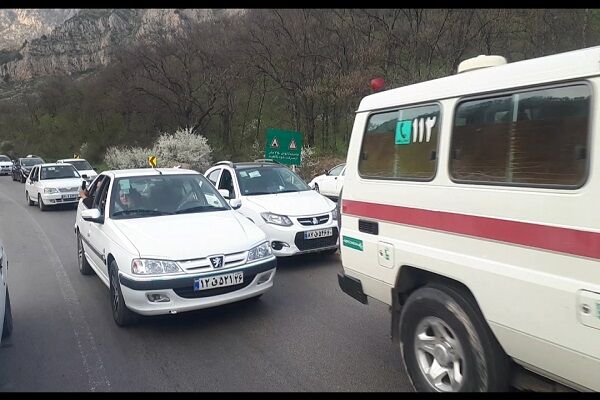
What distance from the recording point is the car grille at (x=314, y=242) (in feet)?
22.6

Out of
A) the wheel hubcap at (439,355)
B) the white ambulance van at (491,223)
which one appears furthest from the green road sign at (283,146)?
the wheel hubcap at (439,355)

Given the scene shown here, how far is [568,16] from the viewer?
73.5ft

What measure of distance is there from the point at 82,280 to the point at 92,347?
8.68ft

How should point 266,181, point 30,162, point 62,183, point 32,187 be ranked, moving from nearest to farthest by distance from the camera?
point 266,181
point 62,183
point 32,187
point 30,162

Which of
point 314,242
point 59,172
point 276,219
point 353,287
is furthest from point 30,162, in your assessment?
point 353,287

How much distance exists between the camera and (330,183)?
1555cm

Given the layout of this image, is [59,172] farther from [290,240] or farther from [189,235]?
[189,235]

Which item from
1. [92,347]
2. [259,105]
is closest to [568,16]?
[259,105]

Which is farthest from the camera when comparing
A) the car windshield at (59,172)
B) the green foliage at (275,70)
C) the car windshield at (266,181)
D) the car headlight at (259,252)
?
the green foliage at (275,70)

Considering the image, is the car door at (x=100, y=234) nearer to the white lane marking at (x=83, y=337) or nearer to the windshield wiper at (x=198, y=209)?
the white lane marking at (x=83, y=337)

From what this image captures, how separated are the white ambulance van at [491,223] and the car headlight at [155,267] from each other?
1877mm

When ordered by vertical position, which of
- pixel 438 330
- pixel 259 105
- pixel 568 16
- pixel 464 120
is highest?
pixel 568 16

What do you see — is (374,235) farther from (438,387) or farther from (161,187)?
(161,187)

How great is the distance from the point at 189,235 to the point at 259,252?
75cm
